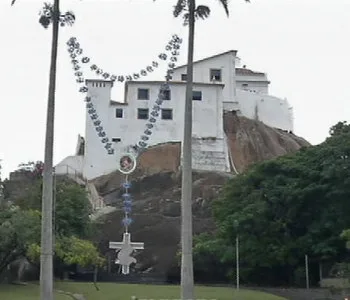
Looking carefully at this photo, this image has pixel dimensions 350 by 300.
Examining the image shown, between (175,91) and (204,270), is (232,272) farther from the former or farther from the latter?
(175,91)

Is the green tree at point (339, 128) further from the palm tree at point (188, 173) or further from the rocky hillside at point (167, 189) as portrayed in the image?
the palm tree at point (188, 173)

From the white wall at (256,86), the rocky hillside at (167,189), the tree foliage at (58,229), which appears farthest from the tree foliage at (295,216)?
the white wall at (256,86)

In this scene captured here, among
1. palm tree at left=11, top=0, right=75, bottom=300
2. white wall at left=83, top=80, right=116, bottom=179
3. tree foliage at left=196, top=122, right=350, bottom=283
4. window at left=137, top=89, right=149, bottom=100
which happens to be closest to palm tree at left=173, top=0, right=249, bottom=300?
palm tree at left=11, top=0, right=75, bottom=300

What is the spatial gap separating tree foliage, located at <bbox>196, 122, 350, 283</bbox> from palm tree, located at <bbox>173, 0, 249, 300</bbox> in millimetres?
20436

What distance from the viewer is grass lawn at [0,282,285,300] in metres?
34.5

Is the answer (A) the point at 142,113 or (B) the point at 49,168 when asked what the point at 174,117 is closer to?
(A) the point at 142,113

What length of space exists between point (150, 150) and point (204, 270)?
27.0 m

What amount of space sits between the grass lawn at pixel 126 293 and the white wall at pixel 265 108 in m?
45.7

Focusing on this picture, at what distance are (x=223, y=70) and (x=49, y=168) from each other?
199 ft

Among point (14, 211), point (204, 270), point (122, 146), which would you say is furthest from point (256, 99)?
point (14, 211)

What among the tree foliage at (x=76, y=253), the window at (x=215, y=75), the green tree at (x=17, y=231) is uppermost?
the window at (x=215, y=75)

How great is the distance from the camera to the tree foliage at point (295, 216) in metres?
43.4

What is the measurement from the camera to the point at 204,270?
168ft

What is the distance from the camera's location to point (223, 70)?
82625 millimetres
